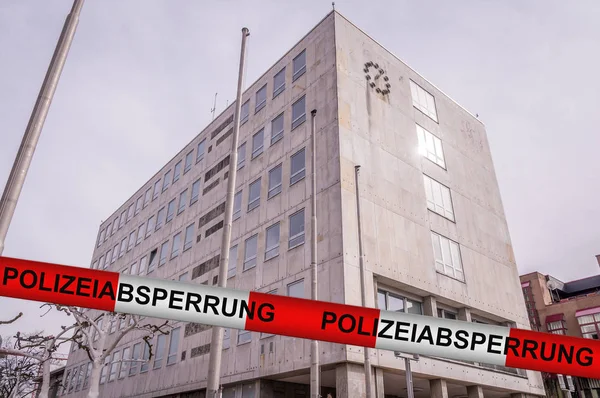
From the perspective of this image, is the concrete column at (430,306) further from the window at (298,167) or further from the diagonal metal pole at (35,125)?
the diagonal metal pole at (35,125)

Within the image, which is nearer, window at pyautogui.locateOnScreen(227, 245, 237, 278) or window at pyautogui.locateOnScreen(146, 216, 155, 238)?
window at pyautogui.locateOnScreen(227, 245, 237, 278)

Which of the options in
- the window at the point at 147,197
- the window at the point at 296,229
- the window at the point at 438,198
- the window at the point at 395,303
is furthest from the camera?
the window at the point at 147,197

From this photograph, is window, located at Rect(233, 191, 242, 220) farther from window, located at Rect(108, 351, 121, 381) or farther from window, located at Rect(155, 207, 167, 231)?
window, located at Rect(108, 351, 121, 381)

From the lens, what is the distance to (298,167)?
84.4ft

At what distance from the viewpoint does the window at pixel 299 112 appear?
2707 centimetres

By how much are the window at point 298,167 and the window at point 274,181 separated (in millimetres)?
1192

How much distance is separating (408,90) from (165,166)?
2482cm

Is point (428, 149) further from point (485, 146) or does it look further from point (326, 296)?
point (326, 296)

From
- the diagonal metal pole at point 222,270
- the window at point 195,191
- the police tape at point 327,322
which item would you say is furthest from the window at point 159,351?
the police tape at point 327,322

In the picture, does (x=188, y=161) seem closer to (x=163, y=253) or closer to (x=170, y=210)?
(x=170, y=210)

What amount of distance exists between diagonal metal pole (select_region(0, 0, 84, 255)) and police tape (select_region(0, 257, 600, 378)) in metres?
1.39

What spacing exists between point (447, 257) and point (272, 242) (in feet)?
33.7

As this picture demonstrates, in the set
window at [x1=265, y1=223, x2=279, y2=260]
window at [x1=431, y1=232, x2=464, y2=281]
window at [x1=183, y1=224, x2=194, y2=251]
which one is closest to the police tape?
window at [x1=265, y1=223, x2=279, y2=260]

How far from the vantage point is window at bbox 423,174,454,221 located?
27.7 metres
